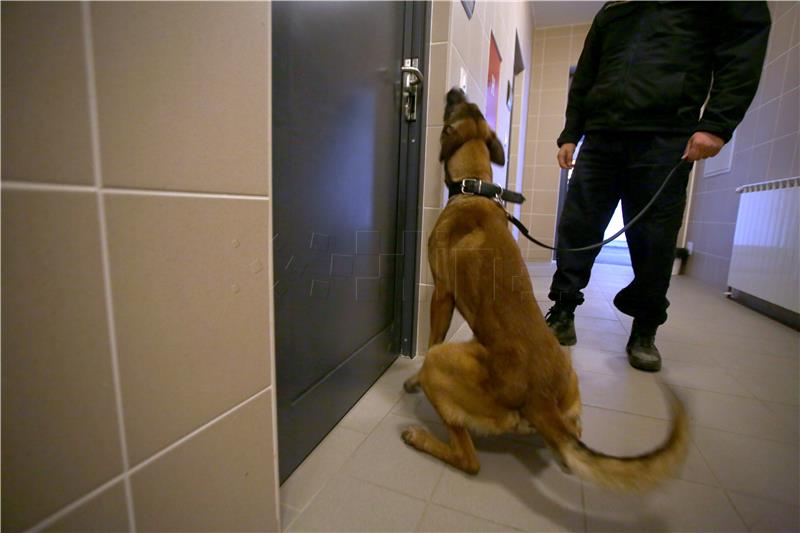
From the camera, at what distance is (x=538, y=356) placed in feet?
2.51

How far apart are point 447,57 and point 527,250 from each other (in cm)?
320

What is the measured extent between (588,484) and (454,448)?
0.31 metres

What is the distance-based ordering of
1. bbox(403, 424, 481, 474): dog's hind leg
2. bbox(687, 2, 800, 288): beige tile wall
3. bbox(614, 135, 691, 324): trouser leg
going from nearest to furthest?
bbox(403, 424, 481, 474): dog's hind leg
bbox(614, 135, 691, 324): trouser leg
bbox(687, 2, 800, 288): beige tile wall

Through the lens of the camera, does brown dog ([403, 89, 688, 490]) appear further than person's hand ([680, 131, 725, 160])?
No

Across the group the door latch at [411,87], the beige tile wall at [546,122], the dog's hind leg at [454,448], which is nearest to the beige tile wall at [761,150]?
the beige tile wall at [546,122]

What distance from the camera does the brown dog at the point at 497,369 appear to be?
0.62 metres

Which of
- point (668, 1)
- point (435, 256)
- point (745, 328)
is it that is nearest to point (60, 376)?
point (435, 256)

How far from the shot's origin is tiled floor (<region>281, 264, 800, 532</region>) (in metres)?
0.71

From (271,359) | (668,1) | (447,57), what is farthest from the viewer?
(447,57)

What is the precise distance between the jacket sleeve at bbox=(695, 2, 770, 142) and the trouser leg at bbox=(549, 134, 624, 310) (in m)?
0.30

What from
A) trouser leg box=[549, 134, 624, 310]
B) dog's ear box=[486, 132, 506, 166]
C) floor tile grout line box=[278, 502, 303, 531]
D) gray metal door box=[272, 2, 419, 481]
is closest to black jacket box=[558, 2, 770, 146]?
trouser leg box=[549, 134, 624, 310]

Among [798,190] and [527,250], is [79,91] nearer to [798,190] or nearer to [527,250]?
[798,190]

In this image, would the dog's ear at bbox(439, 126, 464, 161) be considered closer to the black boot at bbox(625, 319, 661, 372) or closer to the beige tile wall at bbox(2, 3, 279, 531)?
the beige tile wall at bbox(2, 3, 279, 531)

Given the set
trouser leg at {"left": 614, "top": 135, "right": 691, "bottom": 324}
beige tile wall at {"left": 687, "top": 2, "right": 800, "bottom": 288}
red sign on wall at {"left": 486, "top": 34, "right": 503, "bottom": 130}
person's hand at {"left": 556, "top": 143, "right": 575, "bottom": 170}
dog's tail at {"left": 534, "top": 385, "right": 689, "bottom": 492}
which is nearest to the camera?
dog's tail at {"left": 534, "top": 385, "right": 689, "bottom": 492}
